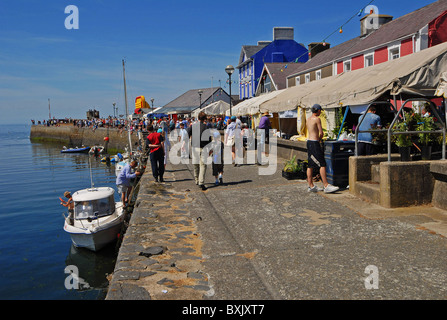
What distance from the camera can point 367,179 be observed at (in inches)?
309

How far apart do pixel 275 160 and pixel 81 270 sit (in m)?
7.88

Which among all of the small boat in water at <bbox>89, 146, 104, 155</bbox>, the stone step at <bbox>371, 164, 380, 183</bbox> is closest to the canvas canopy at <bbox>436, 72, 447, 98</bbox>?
the stone step at <bbox>371, 164, 380, 183</bbox>

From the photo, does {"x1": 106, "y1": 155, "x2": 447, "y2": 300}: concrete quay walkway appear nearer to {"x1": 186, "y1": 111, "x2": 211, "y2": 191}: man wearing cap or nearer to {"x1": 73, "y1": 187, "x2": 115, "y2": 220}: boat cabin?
{"x1": 186, "y1": 111, "x2": 211, "y2": 191}: man wearing cap

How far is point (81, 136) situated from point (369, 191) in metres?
62.4

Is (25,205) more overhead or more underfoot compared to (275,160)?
more underfoot

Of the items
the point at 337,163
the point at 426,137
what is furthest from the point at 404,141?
the point at 337,163

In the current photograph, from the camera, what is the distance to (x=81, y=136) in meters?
63.5

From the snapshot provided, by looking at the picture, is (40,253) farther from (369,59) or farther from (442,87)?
(369,59)

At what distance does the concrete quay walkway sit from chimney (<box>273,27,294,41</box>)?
137 feet
